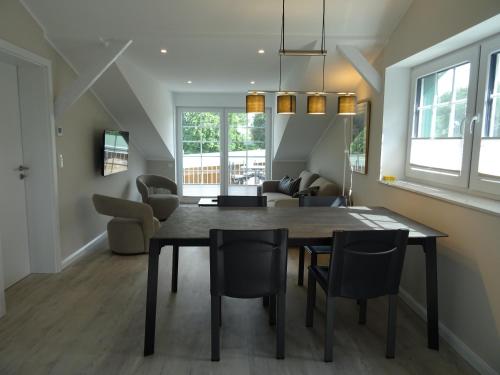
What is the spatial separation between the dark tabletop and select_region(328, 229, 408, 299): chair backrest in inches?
6.9

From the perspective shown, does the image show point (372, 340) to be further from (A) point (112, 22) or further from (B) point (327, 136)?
(B) point (327, 136)

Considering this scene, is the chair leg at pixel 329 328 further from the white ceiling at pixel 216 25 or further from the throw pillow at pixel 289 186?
the throw pillow at pixel 289 186

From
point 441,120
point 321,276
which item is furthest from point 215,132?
point 321,276

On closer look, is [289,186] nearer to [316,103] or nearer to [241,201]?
[241,201]

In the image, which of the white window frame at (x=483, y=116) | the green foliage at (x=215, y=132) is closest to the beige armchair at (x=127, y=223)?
the white window frame at (x=483, y=116)

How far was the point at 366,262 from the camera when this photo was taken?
2.19m

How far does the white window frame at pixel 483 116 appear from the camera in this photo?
2439 millimetres

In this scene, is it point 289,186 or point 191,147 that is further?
point 191,147

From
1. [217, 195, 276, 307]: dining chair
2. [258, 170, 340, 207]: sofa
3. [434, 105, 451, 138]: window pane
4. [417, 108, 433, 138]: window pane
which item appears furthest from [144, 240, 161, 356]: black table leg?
[258, 170, 340, 207]: sofa

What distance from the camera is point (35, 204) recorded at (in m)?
3.60

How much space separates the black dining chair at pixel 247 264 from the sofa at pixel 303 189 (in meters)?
2.68

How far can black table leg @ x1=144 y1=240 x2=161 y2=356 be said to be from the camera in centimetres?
225

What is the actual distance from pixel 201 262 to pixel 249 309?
1286 mm

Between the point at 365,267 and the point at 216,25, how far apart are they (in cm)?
257
